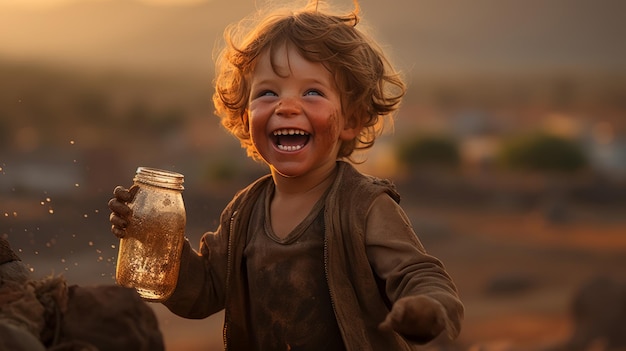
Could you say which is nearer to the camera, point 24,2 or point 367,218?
point 367,218

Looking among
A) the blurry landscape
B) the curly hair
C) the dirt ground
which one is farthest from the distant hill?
the curly hair

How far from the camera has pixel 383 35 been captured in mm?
26422

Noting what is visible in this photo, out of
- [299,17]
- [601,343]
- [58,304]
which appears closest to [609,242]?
[601,343]

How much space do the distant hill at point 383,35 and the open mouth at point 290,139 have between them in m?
21.8

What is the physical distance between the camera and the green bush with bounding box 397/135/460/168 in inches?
755

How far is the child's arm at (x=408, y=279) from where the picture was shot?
2.80 meters

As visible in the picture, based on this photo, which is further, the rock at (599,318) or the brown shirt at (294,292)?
the rock at (599,318)

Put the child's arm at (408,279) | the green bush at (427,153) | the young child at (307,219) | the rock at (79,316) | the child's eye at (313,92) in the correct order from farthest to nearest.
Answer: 1. the green bush at (427,153)
2. the child's eye at (313,92)
3. the young child at (307,219)
4. the child's arm at (408,279)
5. the rock at (79,316)

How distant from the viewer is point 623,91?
25.3 meters

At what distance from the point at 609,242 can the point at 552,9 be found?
54.9 feet

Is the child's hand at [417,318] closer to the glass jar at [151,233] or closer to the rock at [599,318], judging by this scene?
the glass jar at [151,233]

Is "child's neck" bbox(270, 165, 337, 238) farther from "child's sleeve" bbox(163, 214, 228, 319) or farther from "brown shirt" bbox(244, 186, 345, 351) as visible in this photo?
"child's sleeve" bbox(163, 214, 228, 319)

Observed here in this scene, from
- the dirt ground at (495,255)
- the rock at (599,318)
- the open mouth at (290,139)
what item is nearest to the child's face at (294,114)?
the open mouth at (290,139)

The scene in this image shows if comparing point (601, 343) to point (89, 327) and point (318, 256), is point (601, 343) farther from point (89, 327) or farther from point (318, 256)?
point (89, 327)
